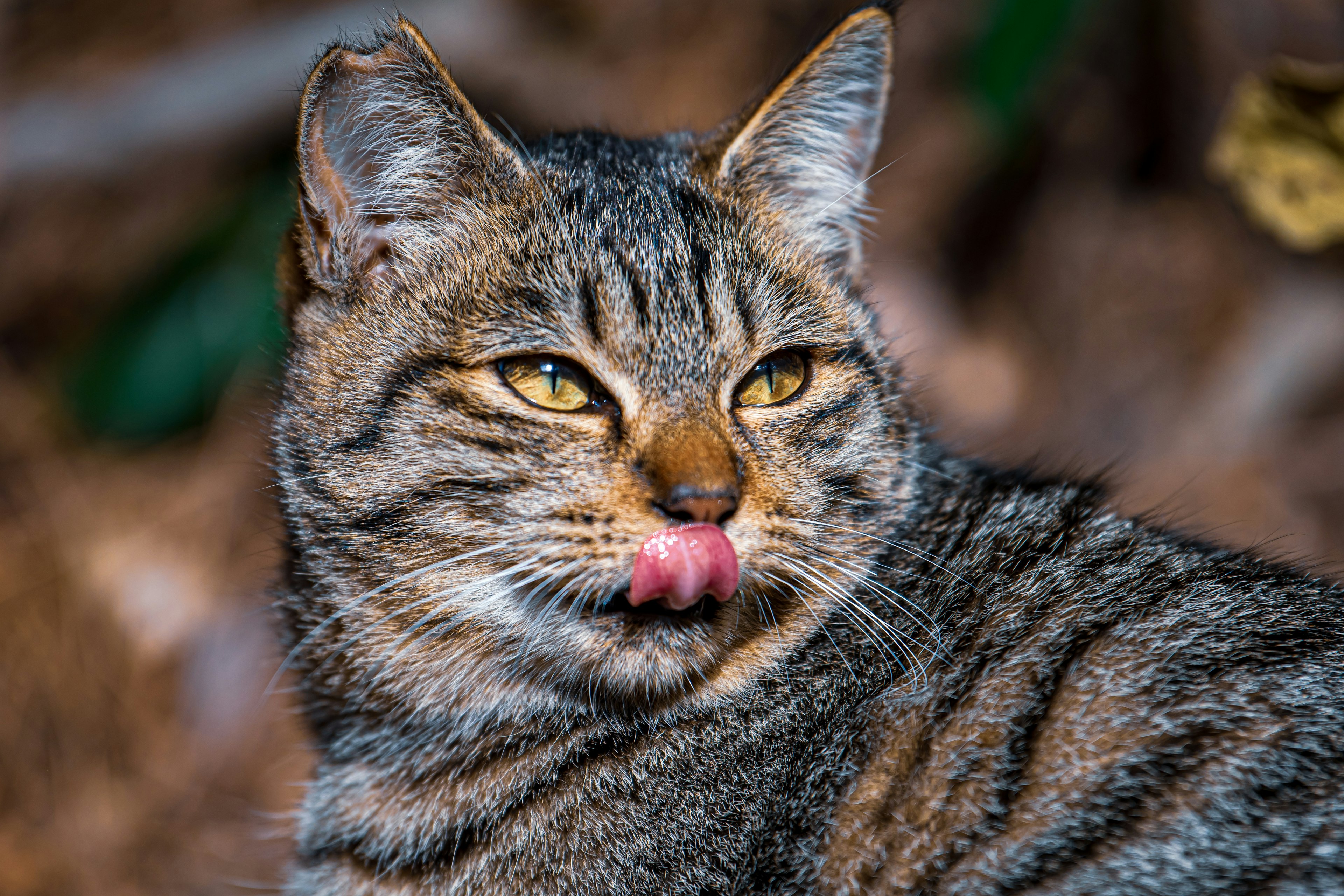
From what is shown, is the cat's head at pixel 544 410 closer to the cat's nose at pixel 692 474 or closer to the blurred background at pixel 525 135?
the cat's nose at pixel 692 474

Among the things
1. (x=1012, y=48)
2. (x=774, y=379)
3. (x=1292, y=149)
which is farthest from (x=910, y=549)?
(x=1292, y=149)

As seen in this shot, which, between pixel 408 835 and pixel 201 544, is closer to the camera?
pixel 408 835

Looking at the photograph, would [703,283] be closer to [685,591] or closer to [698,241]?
[698,241]

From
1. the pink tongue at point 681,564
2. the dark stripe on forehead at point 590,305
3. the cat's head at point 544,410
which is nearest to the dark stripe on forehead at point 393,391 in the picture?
the cat's head at point 544,410

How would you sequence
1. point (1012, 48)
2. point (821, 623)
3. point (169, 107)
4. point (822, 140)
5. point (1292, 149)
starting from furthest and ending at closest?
point (169, 107) → point (1292, 149) → point (1012, 48) → point (822, 140) → point (821, 623)

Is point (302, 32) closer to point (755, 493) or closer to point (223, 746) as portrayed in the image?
point (223, 746)

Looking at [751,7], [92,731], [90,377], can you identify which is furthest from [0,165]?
[751,7]

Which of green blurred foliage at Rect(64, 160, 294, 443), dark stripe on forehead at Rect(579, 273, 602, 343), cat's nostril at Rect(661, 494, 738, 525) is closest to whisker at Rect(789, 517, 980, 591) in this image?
cat's nostril at Rect(661, 494, 738, 525)
